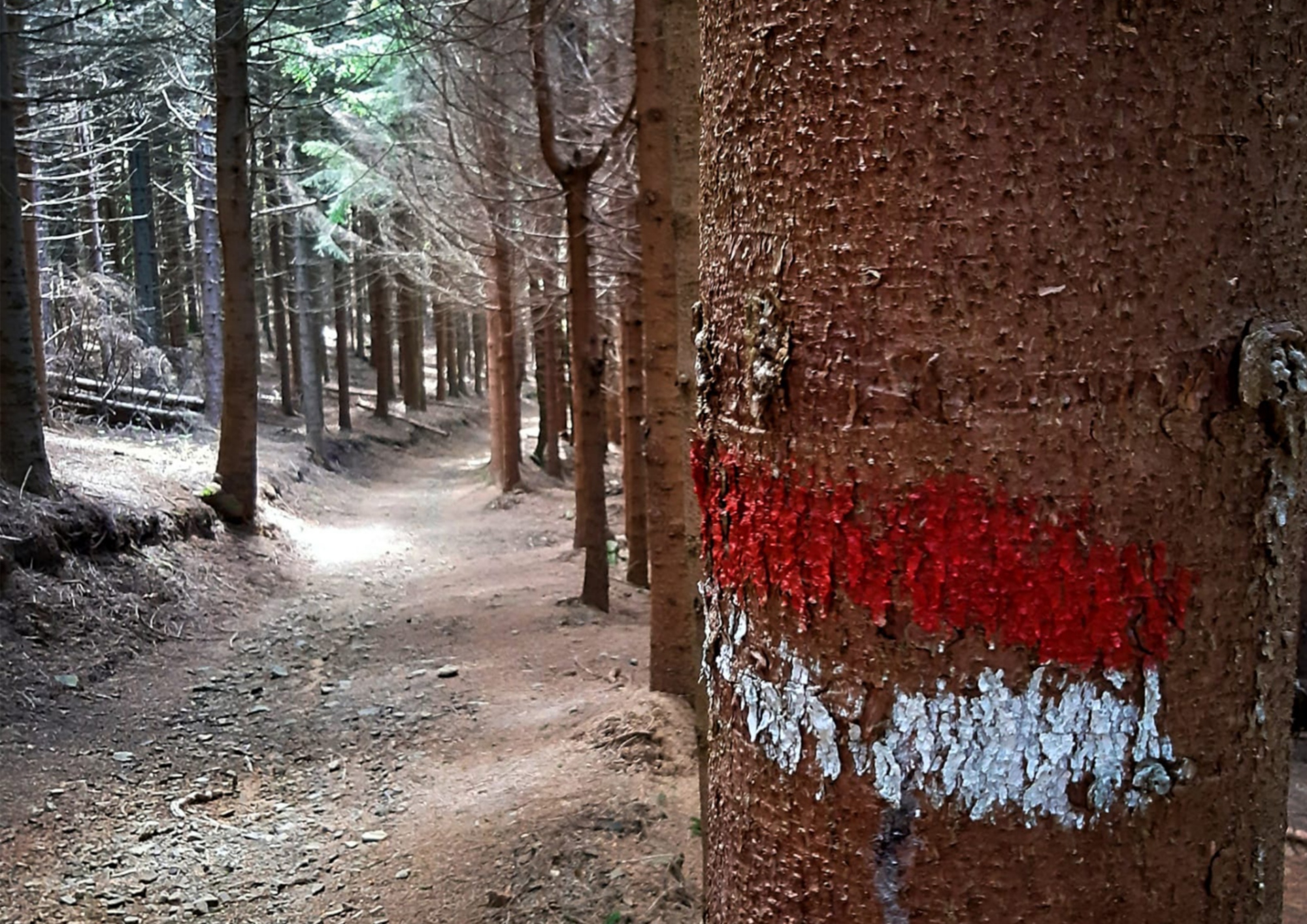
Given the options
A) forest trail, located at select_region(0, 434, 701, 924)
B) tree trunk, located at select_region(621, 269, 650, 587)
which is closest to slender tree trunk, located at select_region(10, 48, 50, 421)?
forest trail, located at select_region(0, 434, 701, 924)

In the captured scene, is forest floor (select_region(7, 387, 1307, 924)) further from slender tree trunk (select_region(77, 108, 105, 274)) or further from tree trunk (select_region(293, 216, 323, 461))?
tree trunk (select_region(293, 216, 323, 461))

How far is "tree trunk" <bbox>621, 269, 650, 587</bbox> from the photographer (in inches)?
393

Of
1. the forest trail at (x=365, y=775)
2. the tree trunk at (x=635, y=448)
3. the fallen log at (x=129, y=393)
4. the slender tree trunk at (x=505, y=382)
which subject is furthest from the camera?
the fallen log at (x=129, y=393)

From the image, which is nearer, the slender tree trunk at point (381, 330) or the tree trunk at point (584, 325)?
the tree trunk at point (584, 325)

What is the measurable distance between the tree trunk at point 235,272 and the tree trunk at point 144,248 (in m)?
10.2

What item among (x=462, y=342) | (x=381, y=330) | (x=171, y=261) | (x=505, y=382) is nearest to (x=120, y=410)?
(x=505, y=382)

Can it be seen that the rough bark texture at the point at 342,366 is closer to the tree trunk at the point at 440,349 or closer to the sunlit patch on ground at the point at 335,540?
the tree trunk at the point at 440,349

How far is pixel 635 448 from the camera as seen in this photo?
10.6 metres

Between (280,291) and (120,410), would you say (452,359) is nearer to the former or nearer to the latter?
(280,291)

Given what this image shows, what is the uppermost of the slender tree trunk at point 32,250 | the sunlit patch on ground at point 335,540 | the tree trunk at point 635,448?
the slender tree trunk at point 32,250

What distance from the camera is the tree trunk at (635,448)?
9984 millimetres

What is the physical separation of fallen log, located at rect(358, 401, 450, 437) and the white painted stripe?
26727 millimetres

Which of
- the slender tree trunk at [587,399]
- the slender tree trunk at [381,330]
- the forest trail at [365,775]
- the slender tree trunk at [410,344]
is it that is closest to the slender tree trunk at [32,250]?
the forest trail at [365,775]

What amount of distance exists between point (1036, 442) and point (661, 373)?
504cm
